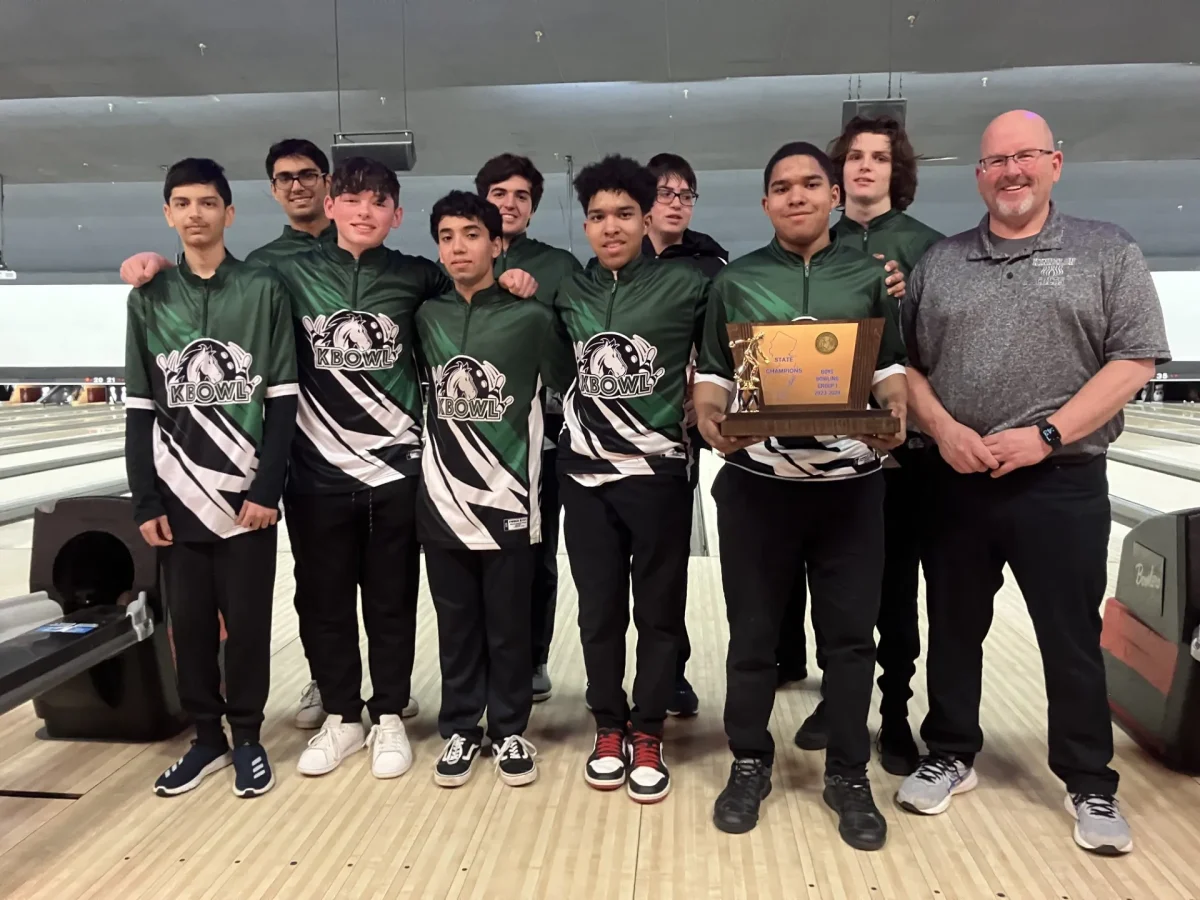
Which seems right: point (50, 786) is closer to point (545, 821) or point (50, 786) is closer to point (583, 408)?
point (545, 821)

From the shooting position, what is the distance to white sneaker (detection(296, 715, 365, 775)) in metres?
1.98

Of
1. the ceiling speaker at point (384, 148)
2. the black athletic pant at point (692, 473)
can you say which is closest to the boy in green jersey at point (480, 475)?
the black athletic pant at point (692, 473)

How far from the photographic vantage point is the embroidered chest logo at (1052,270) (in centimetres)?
165

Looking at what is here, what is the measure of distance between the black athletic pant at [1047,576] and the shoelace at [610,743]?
28.6 inches

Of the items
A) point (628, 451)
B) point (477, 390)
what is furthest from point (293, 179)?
point (628, 451)

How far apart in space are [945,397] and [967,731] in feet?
2.39

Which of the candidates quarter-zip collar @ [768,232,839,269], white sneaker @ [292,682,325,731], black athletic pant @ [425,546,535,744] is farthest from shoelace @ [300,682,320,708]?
quarter-zip collar @ [768,232,839,269]

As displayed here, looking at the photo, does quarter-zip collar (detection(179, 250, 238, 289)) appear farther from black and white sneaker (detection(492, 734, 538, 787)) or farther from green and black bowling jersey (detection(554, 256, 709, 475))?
black and white sneaker (detection(492, 734, 538, 787))

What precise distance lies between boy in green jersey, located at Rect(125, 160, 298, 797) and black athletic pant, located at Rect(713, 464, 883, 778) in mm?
1017

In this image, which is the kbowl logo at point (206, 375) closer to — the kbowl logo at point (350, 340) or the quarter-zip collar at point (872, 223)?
the kbowl logo at point (350, 340)

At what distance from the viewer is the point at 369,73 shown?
5.82 meters

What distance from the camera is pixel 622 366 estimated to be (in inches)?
71.7

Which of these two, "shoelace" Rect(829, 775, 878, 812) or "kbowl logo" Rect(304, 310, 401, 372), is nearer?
"shoelace" Rect(829, 775, 878, 812)

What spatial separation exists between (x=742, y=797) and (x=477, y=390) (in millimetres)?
1033
